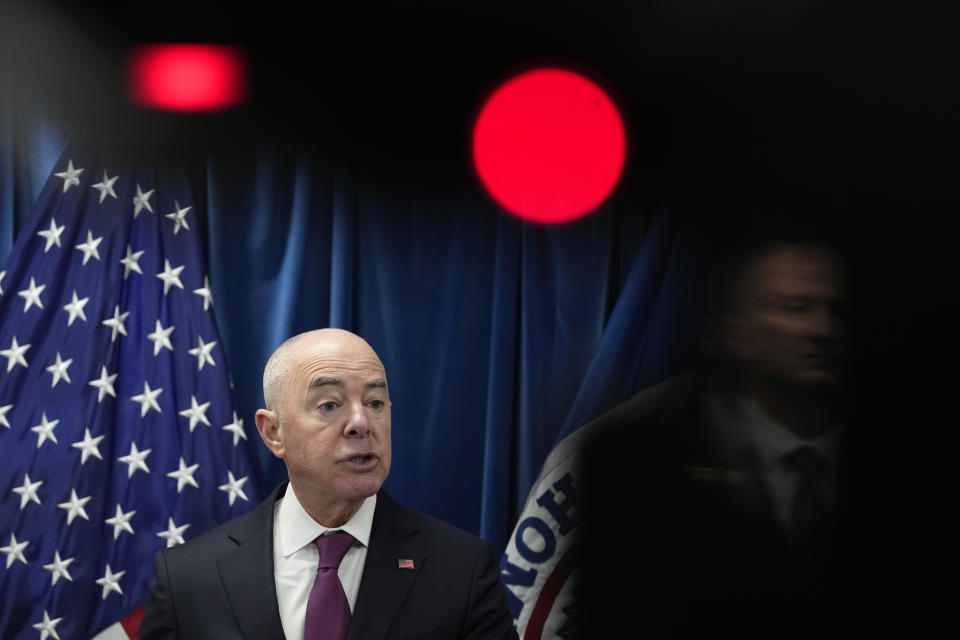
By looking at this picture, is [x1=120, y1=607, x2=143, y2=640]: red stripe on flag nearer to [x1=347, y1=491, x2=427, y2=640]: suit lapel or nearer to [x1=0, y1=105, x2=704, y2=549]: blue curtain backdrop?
[x1=0, y1=105, x2=704, y2=549]: blue curtain backdrop

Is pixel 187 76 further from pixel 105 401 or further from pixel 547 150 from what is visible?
pixel 547 150

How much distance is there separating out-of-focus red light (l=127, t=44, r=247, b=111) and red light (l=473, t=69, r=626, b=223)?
0.84 meters

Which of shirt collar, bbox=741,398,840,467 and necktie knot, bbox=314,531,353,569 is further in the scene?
shirt collar, bbox=741,398,840,467

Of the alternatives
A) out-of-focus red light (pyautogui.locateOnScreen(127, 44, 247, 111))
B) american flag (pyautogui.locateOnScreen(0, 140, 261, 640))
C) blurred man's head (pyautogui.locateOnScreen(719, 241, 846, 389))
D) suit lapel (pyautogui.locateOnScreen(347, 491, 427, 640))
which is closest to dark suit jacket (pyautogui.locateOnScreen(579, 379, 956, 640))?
blurred man's head (pyautogui.locateOnScreen(719, 241, 846, 389))

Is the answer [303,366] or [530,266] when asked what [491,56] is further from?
[303,366]

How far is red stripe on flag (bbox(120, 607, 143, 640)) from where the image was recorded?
10.0 feet

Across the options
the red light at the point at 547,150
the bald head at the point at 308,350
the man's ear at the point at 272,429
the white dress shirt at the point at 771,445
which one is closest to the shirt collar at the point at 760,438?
the white dress shirt at the point at 771,445

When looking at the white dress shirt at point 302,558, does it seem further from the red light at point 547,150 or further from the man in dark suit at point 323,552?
the red light at point 547,150

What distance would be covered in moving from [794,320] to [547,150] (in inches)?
42.1

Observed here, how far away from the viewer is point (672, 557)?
280 centimetres

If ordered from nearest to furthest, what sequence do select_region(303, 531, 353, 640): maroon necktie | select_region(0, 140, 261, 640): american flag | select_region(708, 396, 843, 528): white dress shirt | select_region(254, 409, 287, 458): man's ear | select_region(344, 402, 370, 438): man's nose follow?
select_region(303, 531, 353, 640): maroon necktie < select_region(344, 402, 370, 438): man's nose < select_region(254, 409, 287, 458): man's ear < select_region(708, 396, 843, 528): white dress shirt < select_region(0, 140, 261, 640): american flag

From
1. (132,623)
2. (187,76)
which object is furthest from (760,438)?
(187,76)

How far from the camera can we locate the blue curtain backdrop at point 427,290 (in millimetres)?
3244

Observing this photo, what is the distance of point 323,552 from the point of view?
238 cm
